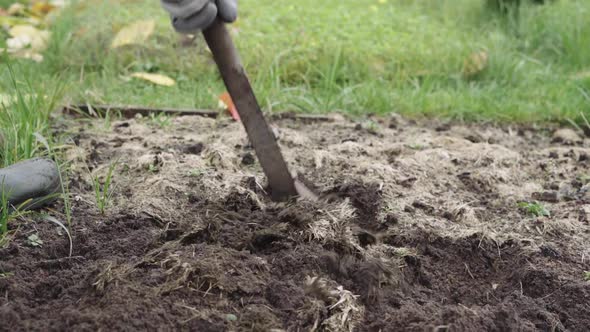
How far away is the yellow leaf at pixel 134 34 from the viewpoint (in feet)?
17.3

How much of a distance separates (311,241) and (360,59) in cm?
287

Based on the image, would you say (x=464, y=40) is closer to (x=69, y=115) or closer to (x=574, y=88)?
(x=574, y=88)

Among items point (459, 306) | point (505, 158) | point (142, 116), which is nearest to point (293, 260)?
point (459, 306)

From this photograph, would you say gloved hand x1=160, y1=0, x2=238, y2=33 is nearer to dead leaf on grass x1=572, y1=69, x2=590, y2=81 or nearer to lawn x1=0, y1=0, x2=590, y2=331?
lawn x1=0, y1=0, x2=590, y2=331

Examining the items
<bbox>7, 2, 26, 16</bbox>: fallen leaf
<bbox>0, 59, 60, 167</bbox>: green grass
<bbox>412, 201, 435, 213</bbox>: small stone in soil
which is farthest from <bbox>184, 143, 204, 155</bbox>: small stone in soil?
<bbox>7, 2, 26, 16</bbox>: fallen leaf

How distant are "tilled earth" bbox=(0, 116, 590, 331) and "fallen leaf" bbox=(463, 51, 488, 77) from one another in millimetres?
1481

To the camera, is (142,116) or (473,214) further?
(142,116)

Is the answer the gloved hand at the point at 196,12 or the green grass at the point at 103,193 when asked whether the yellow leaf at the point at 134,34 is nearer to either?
the green grass at the point at 103,193

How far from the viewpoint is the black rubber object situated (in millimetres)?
2646

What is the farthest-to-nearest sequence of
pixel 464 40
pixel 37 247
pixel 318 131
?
pixel 464 40 → pixel 318 131 → pixel 37 247

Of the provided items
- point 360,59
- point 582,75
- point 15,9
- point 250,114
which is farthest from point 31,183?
point 15,9

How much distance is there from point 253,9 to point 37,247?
3.73 meters

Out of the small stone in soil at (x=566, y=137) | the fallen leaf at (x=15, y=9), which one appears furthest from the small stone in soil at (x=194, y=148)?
the fallen leaf at (x=15, y=9)

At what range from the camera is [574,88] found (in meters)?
4.96
